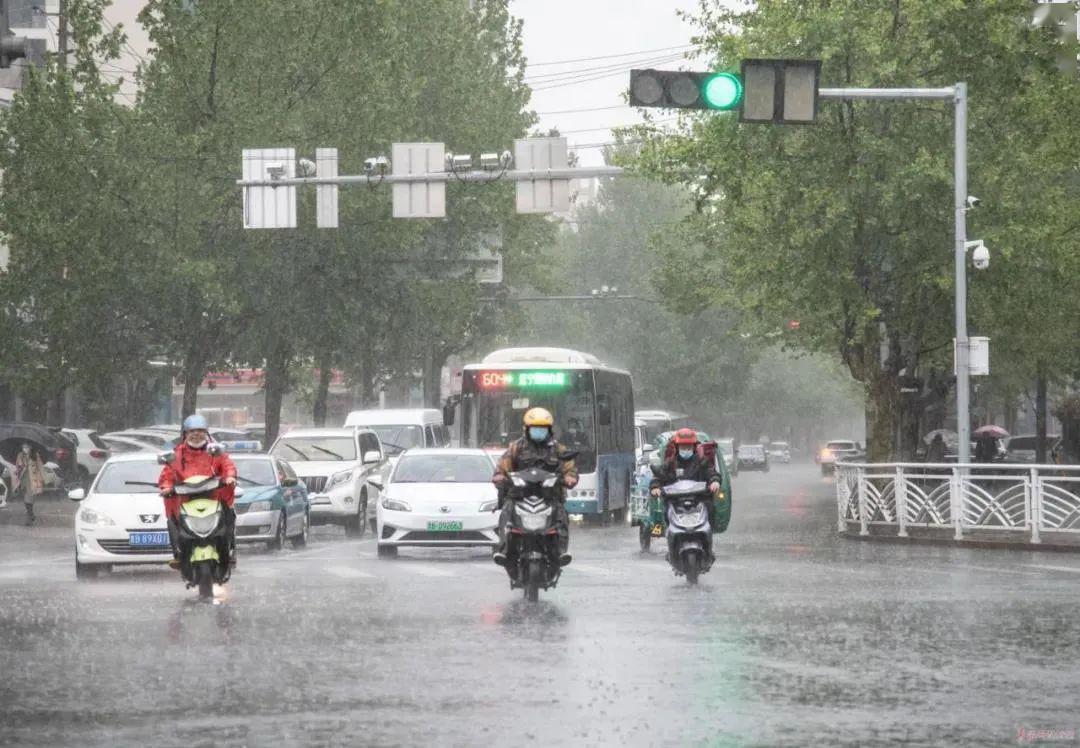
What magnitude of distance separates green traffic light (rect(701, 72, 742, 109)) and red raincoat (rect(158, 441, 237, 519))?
5391 millimetres

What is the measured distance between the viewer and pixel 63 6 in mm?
51312

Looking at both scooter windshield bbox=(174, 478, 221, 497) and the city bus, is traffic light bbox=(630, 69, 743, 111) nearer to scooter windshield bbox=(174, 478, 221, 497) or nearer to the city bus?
scooter windshield bbox=(174, 478, 221, 497)

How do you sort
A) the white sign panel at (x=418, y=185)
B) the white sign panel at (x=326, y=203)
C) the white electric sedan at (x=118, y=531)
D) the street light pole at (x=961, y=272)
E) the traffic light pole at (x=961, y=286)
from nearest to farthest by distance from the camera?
1. the white electric sedan at (x=118, y=531)
2. the traffic light pole at (x=961, y=286)
3. the street light pole at (x=961, y=272)
4. the white sign panel at (x=418, y=185)
5. the white sign panel at (x=326, y=203)

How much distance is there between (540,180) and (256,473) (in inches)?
273

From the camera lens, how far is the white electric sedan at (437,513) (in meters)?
27.0

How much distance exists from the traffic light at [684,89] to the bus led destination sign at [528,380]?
21.0 meters

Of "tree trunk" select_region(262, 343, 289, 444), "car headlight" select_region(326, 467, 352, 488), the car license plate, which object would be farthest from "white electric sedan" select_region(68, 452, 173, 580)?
"tree trunk" select_region(262, 343, 289, 444)

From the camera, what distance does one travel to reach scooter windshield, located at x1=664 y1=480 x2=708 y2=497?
70.7ft

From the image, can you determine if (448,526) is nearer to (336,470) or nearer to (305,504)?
(305,504)

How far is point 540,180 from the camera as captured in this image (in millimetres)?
33500

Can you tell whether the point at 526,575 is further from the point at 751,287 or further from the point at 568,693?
the point at 751,287

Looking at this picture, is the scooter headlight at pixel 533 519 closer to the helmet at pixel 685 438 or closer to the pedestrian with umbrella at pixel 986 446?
the helmet at pixel 685 438

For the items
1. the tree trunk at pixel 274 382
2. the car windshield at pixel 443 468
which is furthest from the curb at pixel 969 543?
the tree trunk at pixel 274 382

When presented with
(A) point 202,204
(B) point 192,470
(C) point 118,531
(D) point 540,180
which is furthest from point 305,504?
(A) point 202,204
